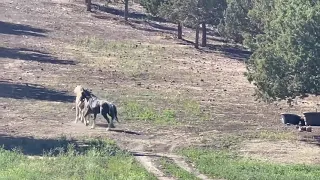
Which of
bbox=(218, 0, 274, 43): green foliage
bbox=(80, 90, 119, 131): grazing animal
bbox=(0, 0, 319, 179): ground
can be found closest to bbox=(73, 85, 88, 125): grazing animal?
bbox=(80, 90, 119, 131): grazing animal

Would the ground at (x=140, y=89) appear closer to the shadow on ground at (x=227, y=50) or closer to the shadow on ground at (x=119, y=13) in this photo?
the shadow on ground at (x=227, y=50)

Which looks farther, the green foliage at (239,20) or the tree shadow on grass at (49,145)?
the green foliage at (239,20)

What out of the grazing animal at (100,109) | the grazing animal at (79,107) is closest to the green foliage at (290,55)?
the grazing animal at (100,109)

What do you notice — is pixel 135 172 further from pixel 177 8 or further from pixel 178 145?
pixel 177 8

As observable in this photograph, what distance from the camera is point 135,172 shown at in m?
25.2

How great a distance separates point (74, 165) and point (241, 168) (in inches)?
208

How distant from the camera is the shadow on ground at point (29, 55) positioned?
54531 mm

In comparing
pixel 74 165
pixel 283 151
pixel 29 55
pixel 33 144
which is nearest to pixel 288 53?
pixel 283 151

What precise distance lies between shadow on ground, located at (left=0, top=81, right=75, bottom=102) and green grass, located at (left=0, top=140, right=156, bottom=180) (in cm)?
1242

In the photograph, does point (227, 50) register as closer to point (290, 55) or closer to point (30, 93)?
point (30, 93)

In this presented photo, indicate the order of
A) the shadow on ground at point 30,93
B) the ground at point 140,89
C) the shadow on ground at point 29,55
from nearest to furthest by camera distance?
the ground at point 140,89, the shadow on ground at point 30,93, the shadow on ground at point 29,55

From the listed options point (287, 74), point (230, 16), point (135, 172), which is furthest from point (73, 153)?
point (230, 16)

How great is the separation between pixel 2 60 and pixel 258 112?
60.6 feet

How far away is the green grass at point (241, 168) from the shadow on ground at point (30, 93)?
11.5m
